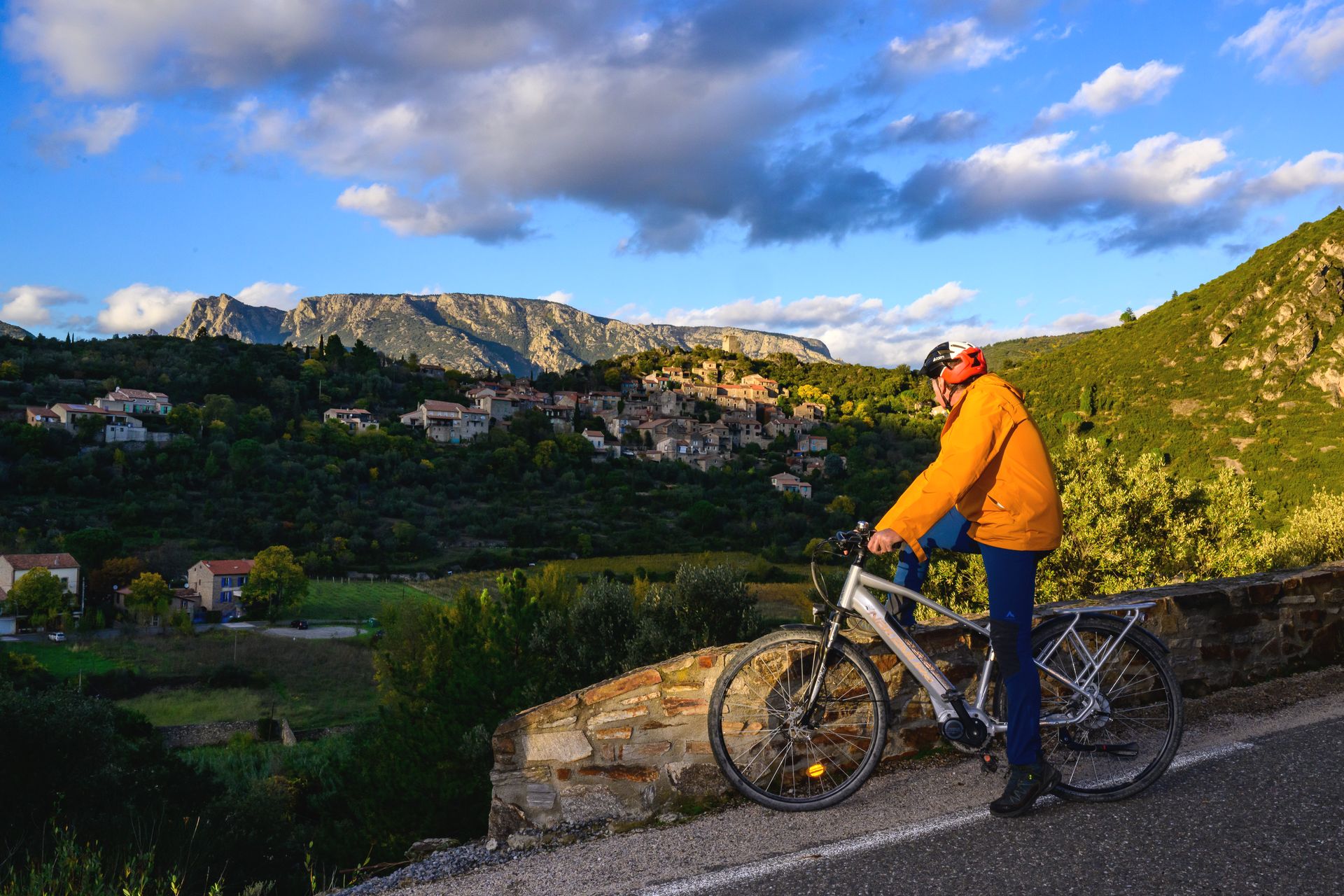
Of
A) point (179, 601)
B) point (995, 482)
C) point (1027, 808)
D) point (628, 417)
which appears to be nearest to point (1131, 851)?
point (1027, 808)

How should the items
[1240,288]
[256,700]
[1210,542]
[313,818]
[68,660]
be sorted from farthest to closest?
[1240,288] → [68,660] → [256,700] → [313,818] → [1210,542]

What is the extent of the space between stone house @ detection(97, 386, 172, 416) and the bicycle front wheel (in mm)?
81490

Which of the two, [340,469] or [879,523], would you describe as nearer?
[879,523]

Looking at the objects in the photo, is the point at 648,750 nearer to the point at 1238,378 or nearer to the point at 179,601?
the point at 1238,378

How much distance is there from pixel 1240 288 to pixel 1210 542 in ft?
125

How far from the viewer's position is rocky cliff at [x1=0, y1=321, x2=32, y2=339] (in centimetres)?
9631

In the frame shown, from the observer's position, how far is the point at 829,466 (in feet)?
244

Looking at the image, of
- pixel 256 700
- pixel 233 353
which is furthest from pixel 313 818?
pixel 233 353

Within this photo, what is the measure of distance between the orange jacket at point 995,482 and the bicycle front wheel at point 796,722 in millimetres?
666

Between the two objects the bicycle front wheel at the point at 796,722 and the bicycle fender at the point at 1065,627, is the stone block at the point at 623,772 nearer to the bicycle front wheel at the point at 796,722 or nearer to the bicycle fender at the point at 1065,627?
the bicycle front wheel at the point at 796,722

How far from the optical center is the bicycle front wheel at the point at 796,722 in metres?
3.47

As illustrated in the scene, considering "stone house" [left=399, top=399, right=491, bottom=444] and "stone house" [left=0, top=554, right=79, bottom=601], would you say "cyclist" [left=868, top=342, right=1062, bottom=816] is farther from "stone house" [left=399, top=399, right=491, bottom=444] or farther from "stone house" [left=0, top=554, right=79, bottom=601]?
"stone house" [left=399, top=399, right=491, bottom=444]

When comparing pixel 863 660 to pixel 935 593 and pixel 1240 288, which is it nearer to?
pixel 935 593

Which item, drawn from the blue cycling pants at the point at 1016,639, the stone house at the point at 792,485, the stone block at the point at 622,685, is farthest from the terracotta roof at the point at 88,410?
→ the blue cycling pants at the point at 1016,639
